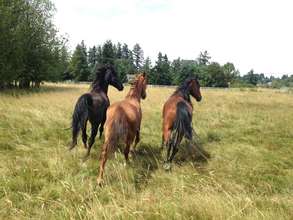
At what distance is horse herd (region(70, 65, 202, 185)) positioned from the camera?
6418mm

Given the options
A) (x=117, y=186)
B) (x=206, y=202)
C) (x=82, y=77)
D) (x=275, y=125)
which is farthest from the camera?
(x=82, y=77)

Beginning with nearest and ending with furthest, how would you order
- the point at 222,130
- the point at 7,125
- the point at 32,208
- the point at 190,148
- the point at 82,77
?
the point at 32,208
the point at 190,148
the point at 7,125
the point at 222,130
the point at 82,77

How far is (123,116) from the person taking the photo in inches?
260

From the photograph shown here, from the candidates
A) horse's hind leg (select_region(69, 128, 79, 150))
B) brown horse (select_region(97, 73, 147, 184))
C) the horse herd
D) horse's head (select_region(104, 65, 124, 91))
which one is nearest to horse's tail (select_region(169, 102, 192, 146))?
the horse herd

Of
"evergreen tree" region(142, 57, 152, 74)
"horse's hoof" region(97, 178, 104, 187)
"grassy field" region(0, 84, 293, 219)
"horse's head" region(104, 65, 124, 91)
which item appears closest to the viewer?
"grassy field" region(0, 84, 293, 219)

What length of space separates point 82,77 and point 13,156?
7071cm

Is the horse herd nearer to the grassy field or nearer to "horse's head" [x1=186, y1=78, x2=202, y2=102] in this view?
"horse's head" [x1=186, y1=78, x2=202, y2=102]

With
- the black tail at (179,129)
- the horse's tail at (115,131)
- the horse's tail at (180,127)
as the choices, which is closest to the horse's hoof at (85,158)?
the horse's tail at (115,131)

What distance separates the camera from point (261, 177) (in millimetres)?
6793

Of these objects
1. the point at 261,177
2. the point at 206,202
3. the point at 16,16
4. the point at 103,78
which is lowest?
the point at 261,177

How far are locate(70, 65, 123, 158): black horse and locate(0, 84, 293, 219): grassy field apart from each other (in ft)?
1.60

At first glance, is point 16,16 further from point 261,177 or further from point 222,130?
point 261,177

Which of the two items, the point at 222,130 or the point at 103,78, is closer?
the point at 103,78

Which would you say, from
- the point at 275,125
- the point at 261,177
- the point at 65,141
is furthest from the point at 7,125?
the point at 275,125
